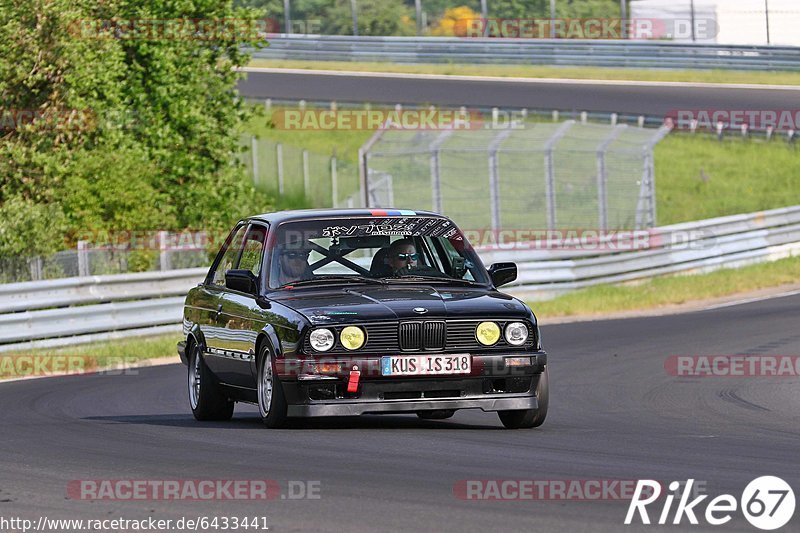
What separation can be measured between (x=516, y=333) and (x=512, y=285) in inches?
567

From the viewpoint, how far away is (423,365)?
9.85m

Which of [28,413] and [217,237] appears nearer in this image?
[28,413]

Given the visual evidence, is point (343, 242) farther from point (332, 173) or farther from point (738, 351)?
point (332, 173)

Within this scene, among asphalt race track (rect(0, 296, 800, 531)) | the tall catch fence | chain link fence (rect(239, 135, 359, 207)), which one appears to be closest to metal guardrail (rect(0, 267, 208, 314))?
asphalt race track (rect(0, 296, 800, 531))

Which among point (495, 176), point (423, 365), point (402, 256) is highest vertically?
point (402, 256)

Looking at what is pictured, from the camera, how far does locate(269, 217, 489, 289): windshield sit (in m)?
10.9

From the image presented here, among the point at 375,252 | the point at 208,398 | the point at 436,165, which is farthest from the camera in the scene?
the point at 436,165

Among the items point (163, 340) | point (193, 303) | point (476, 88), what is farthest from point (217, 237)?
point (476, 88)

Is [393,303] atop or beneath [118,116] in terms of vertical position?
atop

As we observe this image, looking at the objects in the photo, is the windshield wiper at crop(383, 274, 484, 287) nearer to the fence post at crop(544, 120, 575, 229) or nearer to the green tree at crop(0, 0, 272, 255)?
the green tree at crop(0, 0, 272, 255)

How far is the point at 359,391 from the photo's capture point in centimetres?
985

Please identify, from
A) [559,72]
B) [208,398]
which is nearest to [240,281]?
[208,398]

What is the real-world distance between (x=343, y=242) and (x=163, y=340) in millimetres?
9414

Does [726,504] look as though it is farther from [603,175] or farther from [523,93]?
[523,93]
